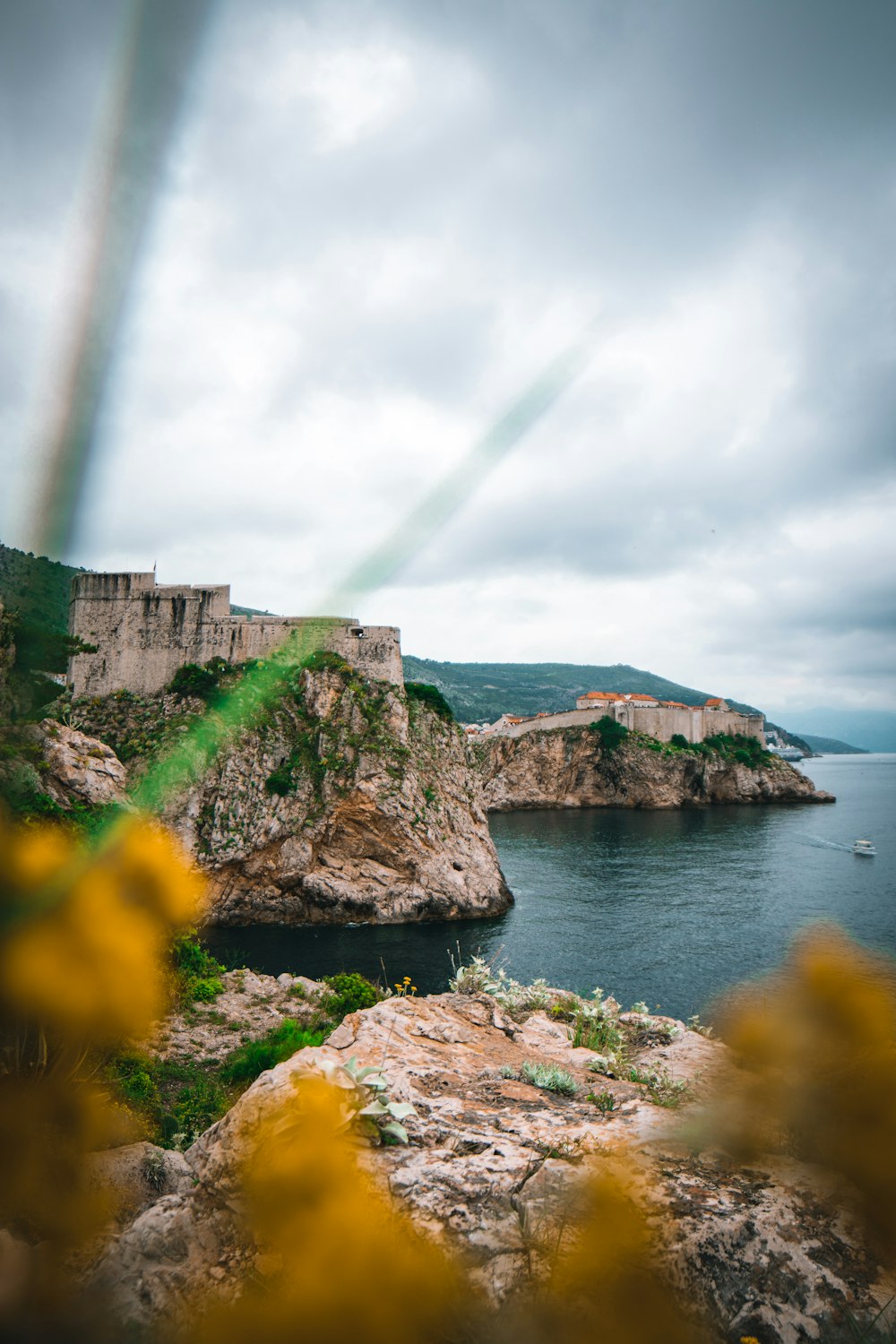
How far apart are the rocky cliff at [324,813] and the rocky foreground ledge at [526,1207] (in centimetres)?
2523

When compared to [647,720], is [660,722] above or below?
below

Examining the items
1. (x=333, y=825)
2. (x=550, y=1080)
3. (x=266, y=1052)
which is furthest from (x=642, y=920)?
(x=550, y=1080)

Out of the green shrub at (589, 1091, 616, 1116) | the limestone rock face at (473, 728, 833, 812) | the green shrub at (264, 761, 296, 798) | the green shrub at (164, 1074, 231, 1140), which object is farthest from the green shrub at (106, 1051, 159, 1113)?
the limestone rock face at (473, 728, 833, 812)

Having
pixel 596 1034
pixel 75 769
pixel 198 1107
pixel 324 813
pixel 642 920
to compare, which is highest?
pixel 75 769

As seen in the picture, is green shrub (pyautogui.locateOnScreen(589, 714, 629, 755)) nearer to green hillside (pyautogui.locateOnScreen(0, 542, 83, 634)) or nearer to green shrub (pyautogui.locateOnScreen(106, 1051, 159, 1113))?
green hillside (pyautogui.locateOnScreen(0, 542, 83, 634))

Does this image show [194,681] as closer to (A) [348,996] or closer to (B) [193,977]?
(B) [193,977]

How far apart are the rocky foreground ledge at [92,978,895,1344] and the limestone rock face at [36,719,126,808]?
8417 millimetres

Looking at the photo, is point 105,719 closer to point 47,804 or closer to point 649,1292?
point 47,804

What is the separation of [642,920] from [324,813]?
50.2 ft

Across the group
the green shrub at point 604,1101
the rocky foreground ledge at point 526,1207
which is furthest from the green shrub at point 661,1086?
the green shrub at point 604,1101

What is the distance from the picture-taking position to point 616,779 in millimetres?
74812

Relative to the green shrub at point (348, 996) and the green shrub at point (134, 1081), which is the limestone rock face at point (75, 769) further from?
the green shrub at point (348, 996)

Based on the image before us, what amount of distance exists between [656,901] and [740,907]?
12.6ft

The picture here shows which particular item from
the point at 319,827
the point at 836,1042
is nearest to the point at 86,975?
the point at 836,1042
